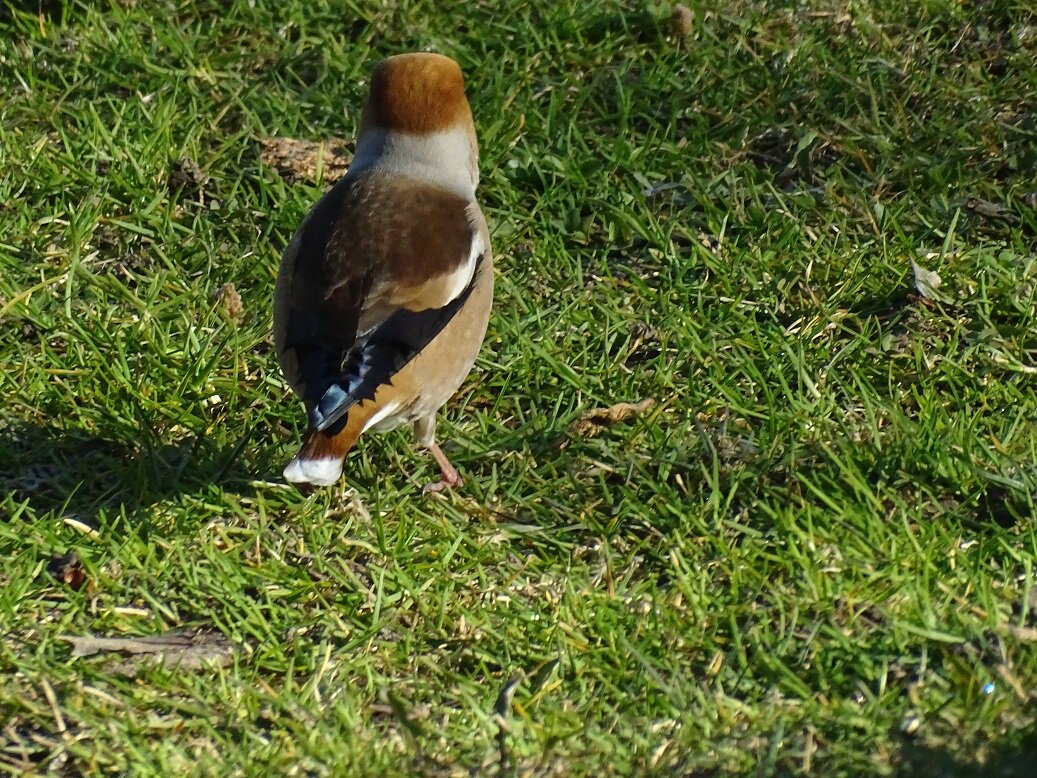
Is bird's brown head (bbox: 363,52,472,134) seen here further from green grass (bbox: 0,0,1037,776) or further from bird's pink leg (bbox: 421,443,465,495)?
bird's pink leg (bbox: 421,443,465,495)

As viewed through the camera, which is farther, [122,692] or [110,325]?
[110,325]

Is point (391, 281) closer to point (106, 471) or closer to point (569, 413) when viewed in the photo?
point (569, 413)

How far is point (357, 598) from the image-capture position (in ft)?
13.4

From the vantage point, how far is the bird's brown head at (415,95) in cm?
492

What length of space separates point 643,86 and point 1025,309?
192 centimetres

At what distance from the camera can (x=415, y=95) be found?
4.93 m

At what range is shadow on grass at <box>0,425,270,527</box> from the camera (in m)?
4.47

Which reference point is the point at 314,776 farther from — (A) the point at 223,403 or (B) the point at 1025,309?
(B) the point at 1025,309

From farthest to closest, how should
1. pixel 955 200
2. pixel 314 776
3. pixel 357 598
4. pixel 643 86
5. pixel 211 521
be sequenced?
pixel 643 86, pixel 955 200, pixel 211 521, pixel 357 598, pixel 314 776

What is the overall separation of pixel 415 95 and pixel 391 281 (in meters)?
0.93

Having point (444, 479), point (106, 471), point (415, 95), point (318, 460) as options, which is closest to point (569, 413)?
point (444, 479)

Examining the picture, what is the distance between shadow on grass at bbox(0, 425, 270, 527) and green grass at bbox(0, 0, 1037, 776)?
0.04 ft

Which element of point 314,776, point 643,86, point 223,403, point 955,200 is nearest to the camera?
point 314,776

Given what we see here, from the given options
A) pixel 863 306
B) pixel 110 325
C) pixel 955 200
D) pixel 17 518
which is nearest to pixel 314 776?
pixel 17 518
